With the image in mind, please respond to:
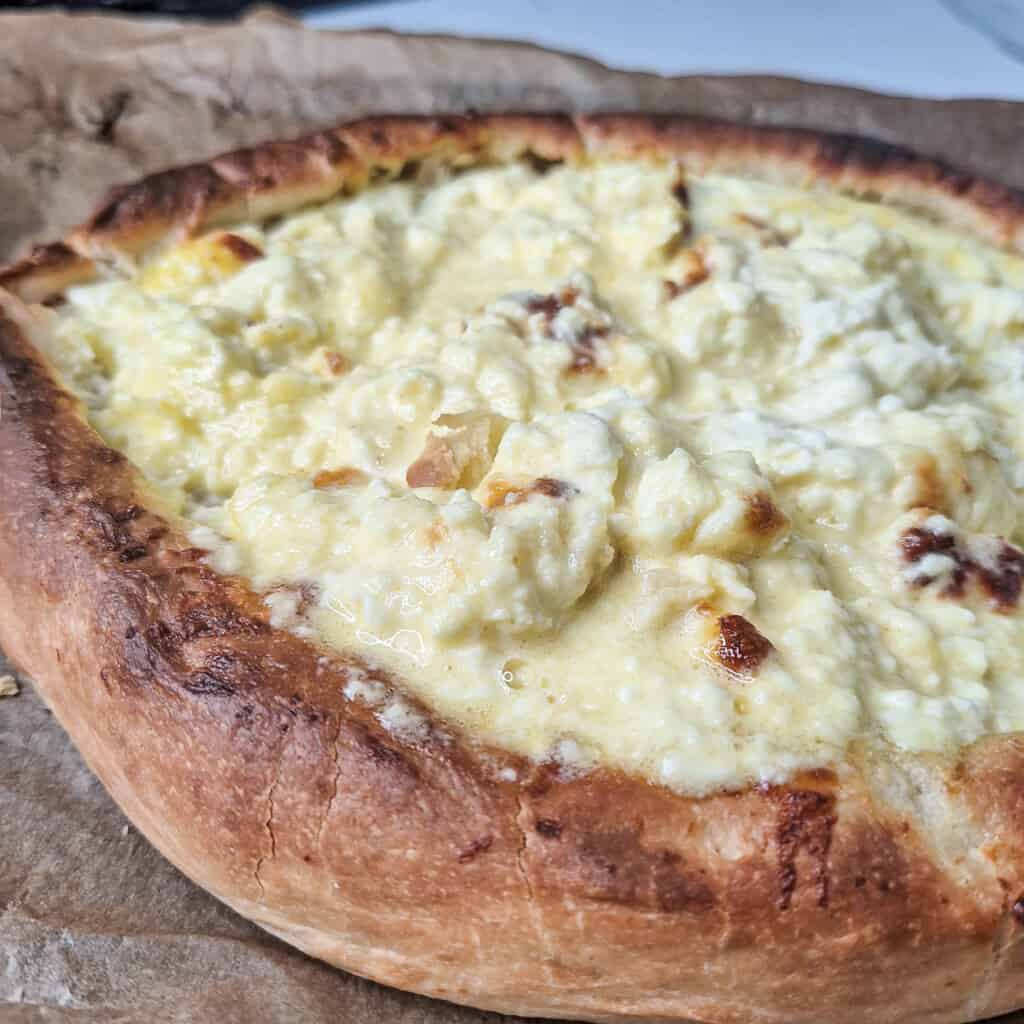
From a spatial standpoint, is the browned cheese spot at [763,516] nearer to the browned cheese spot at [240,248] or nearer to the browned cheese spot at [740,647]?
the browned cheese spot at [740,647]

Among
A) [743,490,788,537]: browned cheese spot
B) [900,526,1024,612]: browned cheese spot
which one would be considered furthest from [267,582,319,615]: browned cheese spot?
[900,526,1024,612]: browned cheese spot

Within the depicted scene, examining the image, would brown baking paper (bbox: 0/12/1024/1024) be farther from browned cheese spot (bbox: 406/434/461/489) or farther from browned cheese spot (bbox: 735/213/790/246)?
browned cheese spot (bbox: 735/213/790/246)

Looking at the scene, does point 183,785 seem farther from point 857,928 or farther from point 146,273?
point 146,273

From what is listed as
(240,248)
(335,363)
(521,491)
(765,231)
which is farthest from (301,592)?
(765,231)

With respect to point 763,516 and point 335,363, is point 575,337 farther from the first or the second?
point 763,516

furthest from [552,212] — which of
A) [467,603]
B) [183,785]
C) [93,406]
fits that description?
[183,785]

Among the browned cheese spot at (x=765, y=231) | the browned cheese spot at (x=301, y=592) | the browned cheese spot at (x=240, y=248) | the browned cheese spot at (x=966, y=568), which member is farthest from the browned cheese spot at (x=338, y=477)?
the browned cheese spot at (x=765, y=231)
